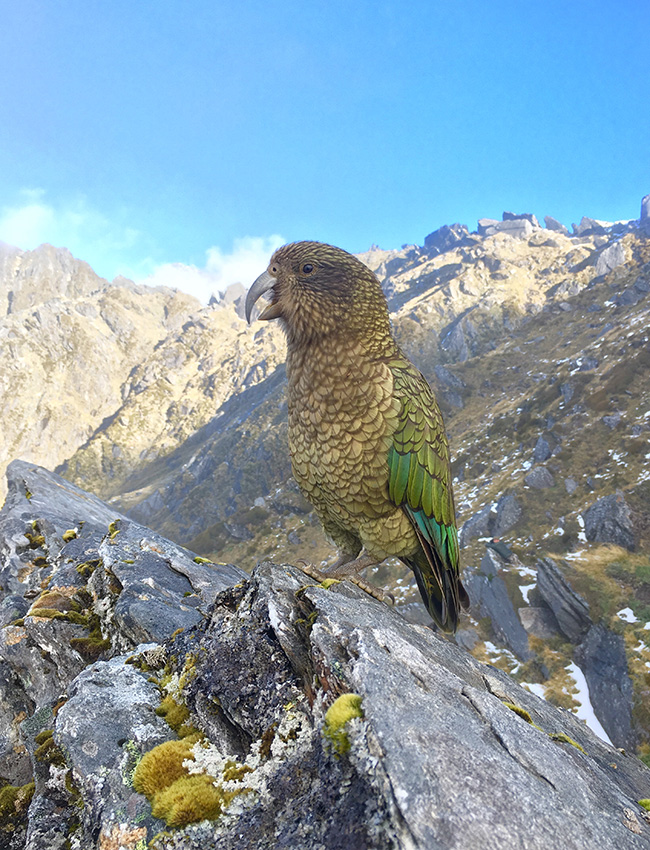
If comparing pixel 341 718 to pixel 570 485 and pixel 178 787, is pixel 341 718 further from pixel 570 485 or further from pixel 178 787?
pixel 570 485

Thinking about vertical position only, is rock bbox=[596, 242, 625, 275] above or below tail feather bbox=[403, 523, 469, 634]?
above

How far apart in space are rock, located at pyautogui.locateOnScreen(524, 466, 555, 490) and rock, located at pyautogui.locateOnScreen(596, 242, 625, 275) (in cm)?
10276

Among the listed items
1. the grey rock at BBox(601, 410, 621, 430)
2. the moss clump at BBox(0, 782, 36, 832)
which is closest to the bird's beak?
the moss clump at BBox(0, 782, 36, 832)

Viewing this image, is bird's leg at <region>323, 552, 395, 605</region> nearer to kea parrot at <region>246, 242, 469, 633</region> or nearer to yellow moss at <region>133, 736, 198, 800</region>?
kea parrot at <region>246, 242, 469, 633</region>

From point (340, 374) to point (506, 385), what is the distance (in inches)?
3577

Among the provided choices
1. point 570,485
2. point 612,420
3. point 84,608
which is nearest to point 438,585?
point 84,608

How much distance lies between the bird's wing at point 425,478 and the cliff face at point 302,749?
930 millimetres

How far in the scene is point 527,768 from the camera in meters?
3.32

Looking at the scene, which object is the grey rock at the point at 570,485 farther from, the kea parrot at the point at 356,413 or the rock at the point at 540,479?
the kea parrot at the point at 356,413

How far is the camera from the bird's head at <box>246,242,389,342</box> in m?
5.12

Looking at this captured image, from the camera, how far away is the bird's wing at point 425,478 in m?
5.00

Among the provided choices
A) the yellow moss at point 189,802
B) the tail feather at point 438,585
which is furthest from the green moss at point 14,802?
the tail feather at point 438,585

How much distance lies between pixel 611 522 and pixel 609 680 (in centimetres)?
1513

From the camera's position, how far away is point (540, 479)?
47.6 m
